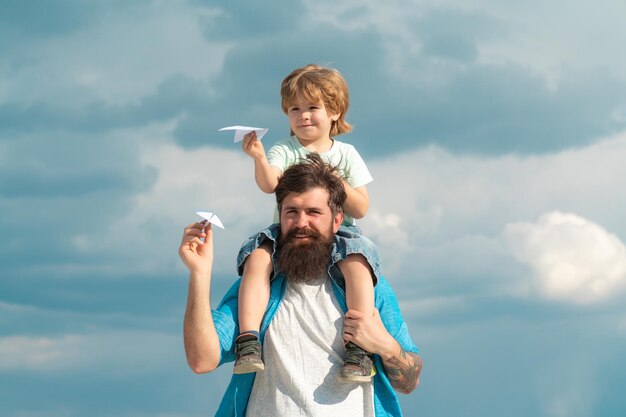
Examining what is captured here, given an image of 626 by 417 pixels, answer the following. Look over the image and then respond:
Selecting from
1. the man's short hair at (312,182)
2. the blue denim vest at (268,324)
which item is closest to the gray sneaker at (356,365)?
the blue denim vest at (268,324)

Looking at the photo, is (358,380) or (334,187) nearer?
(358,380)

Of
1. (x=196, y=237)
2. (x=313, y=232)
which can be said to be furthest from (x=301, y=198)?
(x=196, y=237)

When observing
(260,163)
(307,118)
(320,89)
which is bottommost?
(260,163)

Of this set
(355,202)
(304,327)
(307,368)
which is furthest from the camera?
(355,202)

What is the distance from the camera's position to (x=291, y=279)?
8156 millimetres

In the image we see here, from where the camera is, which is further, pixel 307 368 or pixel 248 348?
pixel 307 368

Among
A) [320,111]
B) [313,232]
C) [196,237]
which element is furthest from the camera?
[320,111]

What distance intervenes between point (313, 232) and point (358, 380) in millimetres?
1418

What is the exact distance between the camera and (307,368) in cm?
788

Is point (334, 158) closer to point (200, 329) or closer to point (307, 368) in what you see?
point (307, 368)

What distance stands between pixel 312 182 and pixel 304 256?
2.31 feet

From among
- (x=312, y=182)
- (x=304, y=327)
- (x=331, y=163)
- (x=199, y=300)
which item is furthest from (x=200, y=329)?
(x=331, y=163)

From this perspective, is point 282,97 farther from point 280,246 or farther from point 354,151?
point 280,246

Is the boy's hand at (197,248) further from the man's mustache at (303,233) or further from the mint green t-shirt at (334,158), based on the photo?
the mint green t-shirt at (334,158)
